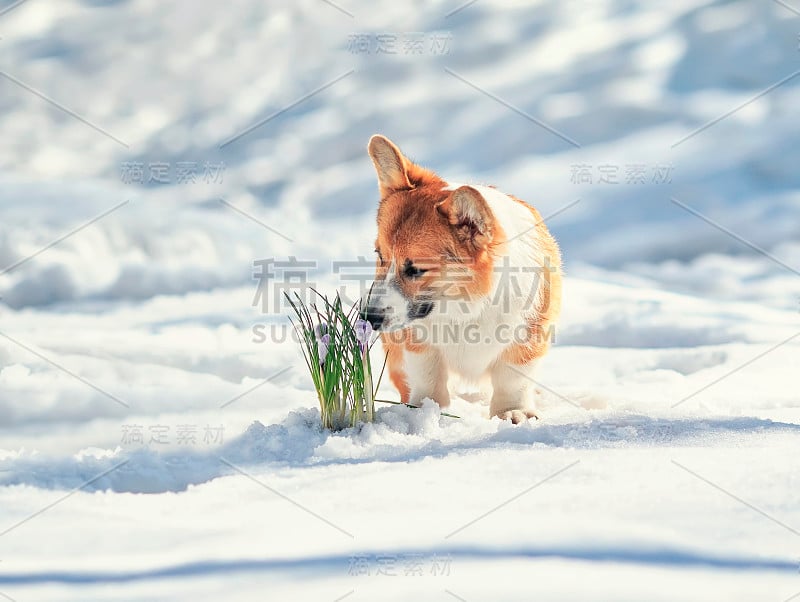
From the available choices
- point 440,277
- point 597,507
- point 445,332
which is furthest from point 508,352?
point 597,507

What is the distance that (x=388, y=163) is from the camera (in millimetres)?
3916

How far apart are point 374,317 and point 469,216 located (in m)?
0.60

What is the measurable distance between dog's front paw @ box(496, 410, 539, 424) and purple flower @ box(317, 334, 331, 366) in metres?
0.92

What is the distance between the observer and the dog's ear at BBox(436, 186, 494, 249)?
11.5 feet

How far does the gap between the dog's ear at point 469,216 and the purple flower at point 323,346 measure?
77 cm

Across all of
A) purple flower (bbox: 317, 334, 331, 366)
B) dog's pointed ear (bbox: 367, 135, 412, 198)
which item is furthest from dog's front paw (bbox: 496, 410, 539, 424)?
dog's pointed ear (bbox: 367, 135, 412, 198)

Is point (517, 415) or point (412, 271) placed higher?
point (412, 271)

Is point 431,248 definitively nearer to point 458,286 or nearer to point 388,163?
point 458,286

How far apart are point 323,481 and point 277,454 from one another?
53 centimetres

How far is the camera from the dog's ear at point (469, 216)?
138 inches

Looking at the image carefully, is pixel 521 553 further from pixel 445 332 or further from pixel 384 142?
pixel 384 142

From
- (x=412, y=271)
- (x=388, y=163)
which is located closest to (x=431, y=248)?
(x=412, y=271)

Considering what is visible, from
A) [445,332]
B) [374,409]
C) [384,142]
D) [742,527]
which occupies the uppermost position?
[384,142]

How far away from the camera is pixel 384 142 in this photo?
Result: 387 centimetres
